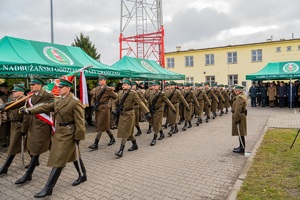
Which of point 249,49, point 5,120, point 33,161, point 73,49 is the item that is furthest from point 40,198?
point 249,49

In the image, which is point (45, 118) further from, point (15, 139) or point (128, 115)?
point (128, 115)

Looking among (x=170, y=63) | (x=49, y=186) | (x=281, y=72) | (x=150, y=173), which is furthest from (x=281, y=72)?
(x=170, y=63)

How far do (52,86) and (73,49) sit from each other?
3648 mm

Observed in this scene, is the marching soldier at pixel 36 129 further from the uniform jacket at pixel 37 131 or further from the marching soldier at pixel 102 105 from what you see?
the marching soldier at pixel 102 105

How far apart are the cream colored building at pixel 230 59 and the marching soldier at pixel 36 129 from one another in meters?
29.0

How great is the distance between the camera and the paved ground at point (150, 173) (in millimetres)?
4457

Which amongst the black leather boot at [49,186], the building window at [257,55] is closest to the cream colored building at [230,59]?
the building window at [257,55]

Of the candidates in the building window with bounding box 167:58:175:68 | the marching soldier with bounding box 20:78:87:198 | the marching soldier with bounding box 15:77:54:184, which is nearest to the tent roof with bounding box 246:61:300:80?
the marching soldier with bounding box 15:77:54:184

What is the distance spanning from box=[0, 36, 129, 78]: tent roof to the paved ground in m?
2.53

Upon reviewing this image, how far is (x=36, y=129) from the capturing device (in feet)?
16.8

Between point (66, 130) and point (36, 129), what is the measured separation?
109 centimetres

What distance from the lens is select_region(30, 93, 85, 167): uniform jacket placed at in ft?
14.2

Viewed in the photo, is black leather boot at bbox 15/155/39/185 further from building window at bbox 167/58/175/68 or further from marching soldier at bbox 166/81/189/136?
building window at bbox 167/58/175/68

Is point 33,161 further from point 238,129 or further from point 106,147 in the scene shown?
point 238,129
